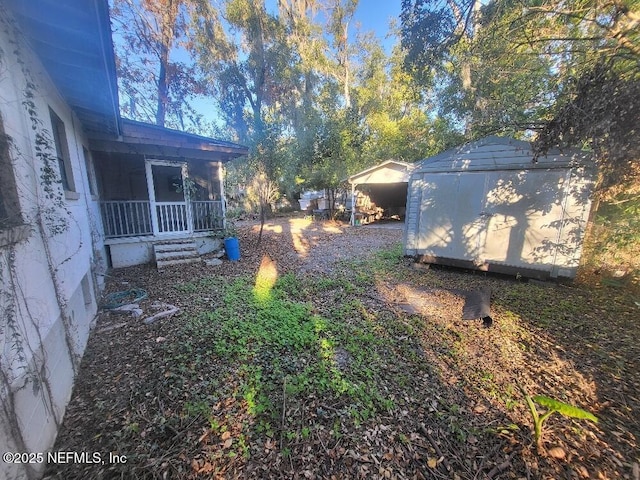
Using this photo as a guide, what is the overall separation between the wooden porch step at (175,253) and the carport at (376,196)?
867 centimetres

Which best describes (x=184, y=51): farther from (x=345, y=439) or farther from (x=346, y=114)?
(x=345, y=439)

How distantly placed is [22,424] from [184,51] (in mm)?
15654

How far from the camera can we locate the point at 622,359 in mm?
2850

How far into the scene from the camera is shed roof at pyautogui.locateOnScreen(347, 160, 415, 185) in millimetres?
11914

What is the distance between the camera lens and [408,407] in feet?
7.46

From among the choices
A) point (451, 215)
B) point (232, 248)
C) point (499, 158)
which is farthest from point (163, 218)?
point (499, 158)

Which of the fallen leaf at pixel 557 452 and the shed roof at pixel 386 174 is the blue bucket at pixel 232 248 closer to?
the fallen leaf at pixel 557 452

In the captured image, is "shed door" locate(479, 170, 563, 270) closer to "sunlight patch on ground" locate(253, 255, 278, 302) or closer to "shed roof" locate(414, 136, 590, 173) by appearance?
"shed roof" locate(414, 136, 590, 173)

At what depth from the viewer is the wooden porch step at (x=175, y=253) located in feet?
20.4

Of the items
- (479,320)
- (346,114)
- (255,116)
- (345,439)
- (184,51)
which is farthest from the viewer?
(346,114)

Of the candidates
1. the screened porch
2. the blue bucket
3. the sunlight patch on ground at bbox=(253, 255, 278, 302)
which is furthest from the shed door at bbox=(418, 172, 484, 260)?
the screened porch

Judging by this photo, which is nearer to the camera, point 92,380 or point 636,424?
point 636,424

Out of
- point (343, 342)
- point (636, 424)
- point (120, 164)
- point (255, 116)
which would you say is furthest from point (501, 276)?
point (255, 116)

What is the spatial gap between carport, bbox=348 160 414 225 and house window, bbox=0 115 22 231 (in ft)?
39.3
